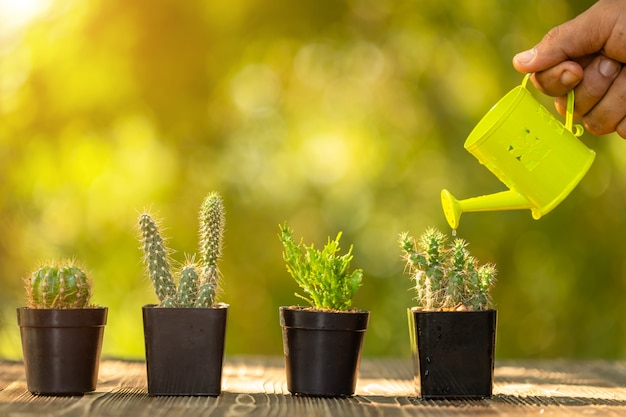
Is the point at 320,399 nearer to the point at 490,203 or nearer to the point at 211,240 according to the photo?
the point at 211,240

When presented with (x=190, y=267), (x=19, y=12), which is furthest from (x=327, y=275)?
(x=19, y=12)

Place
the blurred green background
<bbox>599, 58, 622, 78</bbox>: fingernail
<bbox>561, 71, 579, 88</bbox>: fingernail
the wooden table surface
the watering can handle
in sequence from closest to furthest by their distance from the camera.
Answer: the wooden table surface, the watering can handle, <bbox>561, 71, 579, 88</bbox>: fingernail, <bbox>599, 58, 622, 78</bbox>: fingernail, the blurred green background

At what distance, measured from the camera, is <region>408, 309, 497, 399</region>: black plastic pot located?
1.57 meters

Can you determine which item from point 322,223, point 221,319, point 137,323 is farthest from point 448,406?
point 137,323

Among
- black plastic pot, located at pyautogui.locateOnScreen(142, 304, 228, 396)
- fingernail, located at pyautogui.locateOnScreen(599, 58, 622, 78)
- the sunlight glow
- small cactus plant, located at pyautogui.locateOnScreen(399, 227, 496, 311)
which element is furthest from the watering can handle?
the sunlight glow

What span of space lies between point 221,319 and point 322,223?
8.68ft

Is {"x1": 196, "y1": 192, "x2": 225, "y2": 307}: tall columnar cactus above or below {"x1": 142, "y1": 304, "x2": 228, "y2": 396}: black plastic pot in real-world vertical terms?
above

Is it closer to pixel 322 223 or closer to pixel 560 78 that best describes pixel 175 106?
pixel 322 223

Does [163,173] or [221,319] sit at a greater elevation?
[163,173]

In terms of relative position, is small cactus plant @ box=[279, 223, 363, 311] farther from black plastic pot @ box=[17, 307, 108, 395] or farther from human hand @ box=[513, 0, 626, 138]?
human hand @ box=[513, 0, 626, 138]

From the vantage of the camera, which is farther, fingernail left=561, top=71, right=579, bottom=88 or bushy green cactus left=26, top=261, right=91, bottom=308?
fingernail left=561, top=71, right=579, bottom=88

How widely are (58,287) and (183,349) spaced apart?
256mm

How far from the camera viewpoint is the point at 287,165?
4336 mm

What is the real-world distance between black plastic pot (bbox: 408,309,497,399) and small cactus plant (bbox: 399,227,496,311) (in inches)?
2.0
